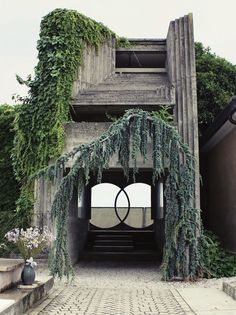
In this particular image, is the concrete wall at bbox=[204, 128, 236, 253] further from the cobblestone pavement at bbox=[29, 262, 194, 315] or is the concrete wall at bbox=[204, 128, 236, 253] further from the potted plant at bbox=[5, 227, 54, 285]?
the potted plant at bbox=[5, 227, 54, 285]

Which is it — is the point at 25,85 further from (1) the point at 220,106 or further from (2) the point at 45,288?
(1) the point at 220,106

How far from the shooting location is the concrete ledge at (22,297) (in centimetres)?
453

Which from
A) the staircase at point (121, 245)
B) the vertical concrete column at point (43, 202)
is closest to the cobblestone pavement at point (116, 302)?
the vertical concrete column at point (43, 202)

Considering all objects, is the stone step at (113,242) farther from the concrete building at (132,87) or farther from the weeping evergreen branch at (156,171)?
the weeping evergreen branch at (156,171)

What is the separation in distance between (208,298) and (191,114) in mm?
4798

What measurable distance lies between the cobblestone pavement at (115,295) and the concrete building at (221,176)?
2.71m

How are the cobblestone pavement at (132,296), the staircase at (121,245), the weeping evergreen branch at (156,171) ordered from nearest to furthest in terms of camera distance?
1. the cobblestone pavement at (132,296)
2. the weeping evergreen branch at (156,171)
3. the staircase at (121,245)

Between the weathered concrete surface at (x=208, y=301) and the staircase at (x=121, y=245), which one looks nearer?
the weathered concrete surface at (x=208, y=301)

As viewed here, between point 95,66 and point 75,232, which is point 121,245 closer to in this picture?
point 75,232

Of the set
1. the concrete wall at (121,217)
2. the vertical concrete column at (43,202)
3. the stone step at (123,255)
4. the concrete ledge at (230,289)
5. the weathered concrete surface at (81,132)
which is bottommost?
the stone step at (123,255)

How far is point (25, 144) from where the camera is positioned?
10047 mm

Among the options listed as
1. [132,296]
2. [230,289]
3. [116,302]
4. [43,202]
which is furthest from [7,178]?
[230,289]

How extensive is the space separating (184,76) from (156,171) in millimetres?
3378

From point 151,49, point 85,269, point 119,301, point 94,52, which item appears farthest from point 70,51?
point 119,301
